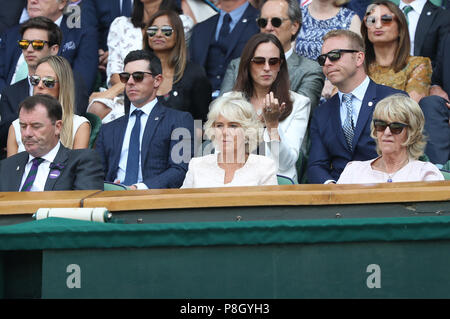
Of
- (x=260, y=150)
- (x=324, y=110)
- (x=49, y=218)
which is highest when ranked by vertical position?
(x=324, y=110)

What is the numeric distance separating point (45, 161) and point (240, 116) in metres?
1.22

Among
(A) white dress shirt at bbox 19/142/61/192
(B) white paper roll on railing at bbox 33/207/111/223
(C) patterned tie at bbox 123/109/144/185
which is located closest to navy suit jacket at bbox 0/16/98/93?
(C) patterned tie at bbox 123/109/144/185

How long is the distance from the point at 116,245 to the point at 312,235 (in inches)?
30.3

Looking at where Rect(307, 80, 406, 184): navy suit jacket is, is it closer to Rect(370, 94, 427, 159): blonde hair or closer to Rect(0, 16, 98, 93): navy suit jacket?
Rect(370, 94, 427, 159): blonde hair

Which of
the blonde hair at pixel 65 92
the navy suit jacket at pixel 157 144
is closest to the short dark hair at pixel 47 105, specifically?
the blonde hair at pixel 65 92

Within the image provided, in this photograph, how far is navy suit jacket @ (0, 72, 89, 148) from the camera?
640 centimetres

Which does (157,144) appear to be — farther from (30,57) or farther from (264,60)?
(30,57)

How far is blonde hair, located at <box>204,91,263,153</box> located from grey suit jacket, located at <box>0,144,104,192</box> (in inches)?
28.4

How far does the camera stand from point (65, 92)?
20.0 ft

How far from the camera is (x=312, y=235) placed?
125 inches

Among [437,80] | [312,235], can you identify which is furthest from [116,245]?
[437,80]
